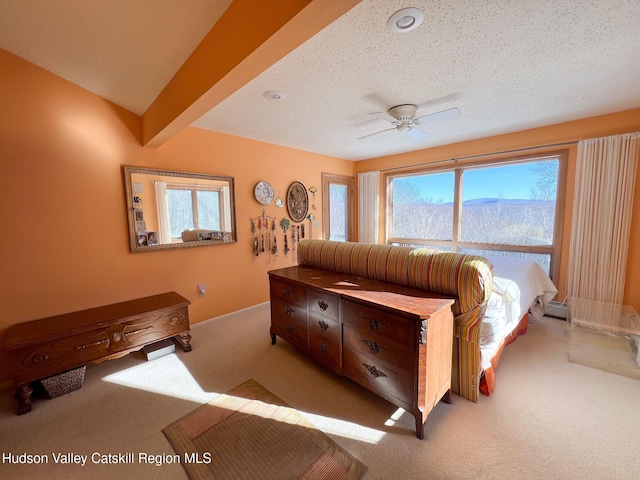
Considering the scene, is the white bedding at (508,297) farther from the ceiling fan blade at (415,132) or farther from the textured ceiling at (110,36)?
the textured ceiling at (110,36)

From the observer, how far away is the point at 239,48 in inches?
49.4

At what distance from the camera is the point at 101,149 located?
7.68 ft

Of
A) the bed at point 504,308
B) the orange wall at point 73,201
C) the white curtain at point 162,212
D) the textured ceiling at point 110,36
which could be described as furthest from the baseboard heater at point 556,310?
the white curtain at point 162,212

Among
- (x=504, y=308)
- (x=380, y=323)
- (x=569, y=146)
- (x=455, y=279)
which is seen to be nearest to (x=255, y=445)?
(x=380, y=323)

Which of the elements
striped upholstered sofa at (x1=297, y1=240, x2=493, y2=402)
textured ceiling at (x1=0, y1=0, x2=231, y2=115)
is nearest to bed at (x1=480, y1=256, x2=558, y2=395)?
striped upholstered sofa at (x1=297, y1=240, x2=493, y2=402)

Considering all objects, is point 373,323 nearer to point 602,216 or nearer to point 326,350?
point 326,350

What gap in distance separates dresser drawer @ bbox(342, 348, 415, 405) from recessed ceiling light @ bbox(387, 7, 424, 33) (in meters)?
1.96

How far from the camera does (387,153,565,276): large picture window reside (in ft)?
10.4

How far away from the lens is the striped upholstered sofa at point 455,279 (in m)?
1.57

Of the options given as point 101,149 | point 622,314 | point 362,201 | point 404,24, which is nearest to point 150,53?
point 101,149

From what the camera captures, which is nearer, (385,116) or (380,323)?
(380,323)

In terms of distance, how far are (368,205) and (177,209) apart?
323 centimetres

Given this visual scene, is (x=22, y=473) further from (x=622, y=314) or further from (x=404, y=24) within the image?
(x=622, y=314)

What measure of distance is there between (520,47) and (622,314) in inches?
116
